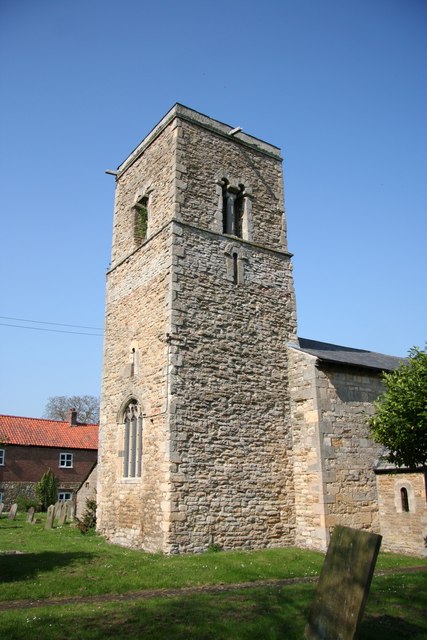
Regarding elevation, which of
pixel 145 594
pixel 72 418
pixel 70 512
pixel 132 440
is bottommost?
pixel 70 512

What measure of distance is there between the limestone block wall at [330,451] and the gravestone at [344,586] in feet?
28.2

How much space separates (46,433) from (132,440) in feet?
79.4

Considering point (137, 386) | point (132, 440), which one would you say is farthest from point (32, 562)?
point (137, 386)

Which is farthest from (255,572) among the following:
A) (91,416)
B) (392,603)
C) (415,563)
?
(91,416)

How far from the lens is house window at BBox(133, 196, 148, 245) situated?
19.0 metres

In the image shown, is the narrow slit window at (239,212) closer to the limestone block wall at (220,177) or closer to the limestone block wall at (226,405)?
the limestone block wall at (220,177)

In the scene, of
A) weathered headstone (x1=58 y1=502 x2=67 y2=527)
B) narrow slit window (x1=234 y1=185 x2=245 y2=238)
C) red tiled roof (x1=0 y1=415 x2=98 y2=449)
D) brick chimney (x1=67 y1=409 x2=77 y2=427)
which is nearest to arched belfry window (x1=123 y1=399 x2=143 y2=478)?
narrow slit window (x1=234 y1=185 x2=245 y2=238)

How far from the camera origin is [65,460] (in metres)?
37.3

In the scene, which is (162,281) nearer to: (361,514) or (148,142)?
(148,142)

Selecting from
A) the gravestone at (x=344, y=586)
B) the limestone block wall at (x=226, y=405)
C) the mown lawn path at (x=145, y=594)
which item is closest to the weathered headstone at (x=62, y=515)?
the limestone block wall at (x=226, y=405)

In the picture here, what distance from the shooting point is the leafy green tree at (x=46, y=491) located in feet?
109

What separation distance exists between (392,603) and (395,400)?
5.58m

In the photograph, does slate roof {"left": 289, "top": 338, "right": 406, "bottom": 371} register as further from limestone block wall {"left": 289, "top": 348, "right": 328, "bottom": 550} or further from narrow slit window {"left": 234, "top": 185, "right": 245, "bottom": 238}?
narrow slit window {"left": 234, "top": 185, "right": 245, "bottom": 238}

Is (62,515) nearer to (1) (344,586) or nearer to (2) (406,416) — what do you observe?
(2) (406,416)
